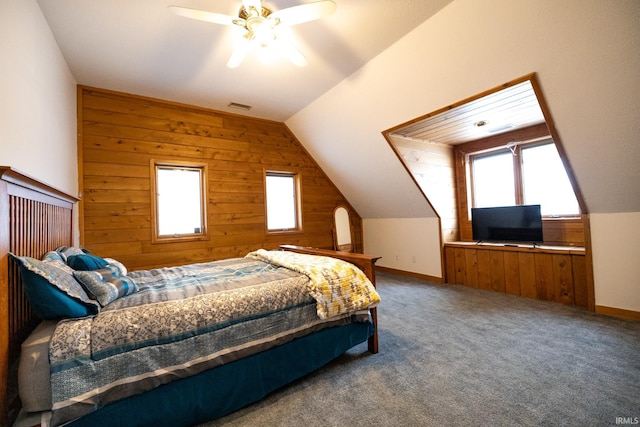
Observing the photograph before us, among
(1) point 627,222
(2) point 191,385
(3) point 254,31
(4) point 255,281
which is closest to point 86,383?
(2) point 191,385

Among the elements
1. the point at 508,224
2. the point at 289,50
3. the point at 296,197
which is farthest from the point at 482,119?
the point at 296,197

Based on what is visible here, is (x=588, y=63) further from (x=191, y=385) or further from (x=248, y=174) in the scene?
(x=248, y=174)

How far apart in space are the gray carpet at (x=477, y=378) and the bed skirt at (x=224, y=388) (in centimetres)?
9

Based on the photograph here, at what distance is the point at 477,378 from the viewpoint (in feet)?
5.74

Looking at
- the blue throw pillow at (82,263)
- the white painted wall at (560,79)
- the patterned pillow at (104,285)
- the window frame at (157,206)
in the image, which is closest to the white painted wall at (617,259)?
the white painted wall at (560,79)

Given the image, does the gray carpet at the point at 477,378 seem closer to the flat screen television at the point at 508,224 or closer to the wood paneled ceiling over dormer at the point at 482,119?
the flat screen television at the point at 508,224

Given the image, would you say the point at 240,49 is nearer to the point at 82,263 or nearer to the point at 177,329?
the point at 82,263

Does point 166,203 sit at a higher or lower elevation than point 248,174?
lower

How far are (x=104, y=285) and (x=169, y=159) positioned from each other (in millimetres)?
2531

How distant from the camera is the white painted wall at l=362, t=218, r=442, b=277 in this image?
4.27m

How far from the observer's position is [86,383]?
1139mm

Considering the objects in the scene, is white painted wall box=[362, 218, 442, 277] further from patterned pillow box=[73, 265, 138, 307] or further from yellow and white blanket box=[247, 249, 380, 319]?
patterned pillow box=[73, 265, 138, 307]

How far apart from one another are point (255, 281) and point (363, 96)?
248cm

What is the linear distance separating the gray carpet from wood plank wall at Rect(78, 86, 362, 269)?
2.53m
